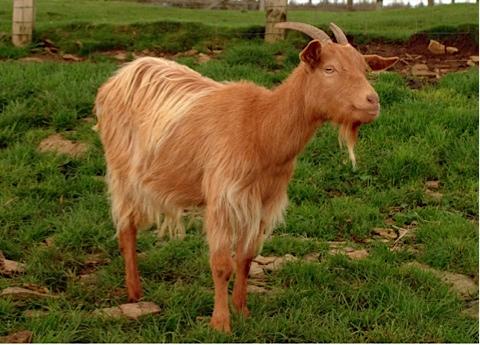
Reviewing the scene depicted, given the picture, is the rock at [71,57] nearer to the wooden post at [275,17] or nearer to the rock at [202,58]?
the rock at [202,58]

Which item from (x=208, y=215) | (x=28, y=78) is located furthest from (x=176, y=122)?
(x=28, y=78)

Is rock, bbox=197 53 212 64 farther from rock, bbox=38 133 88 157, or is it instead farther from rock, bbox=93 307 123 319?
rock, bbox=93 307 123 319

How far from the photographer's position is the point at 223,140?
4.79m

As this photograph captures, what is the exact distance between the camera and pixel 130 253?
17.7 feet

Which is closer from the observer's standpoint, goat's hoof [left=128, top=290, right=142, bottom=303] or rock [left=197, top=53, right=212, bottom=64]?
goat's hoof [left=128, top=290, right=142, bottom=303]

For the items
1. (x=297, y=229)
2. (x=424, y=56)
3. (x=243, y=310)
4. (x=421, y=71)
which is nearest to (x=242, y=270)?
(x=243, y=310)

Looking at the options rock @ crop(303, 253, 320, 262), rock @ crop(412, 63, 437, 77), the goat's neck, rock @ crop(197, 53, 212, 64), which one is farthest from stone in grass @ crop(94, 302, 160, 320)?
rock @ crop(412, 63, 437, 77)

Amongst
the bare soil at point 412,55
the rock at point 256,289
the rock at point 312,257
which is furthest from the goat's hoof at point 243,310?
the bare soil at point 412,55

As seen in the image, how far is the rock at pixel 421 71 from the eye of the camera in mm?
9892

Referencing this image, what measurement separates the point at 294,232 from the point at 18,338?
266 centimetres

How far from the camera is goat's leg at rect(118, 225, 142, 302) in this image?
17.2 feet

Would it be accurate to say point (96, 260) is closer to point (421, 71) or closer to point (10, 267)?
point (10, 267)

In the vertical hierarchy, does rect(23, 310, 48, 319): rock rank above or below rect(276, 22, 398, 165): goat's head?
below

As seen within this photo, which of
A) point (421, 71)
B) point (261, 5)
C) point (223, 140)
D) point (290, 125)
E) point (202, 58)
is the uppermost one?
point (261, 5)
